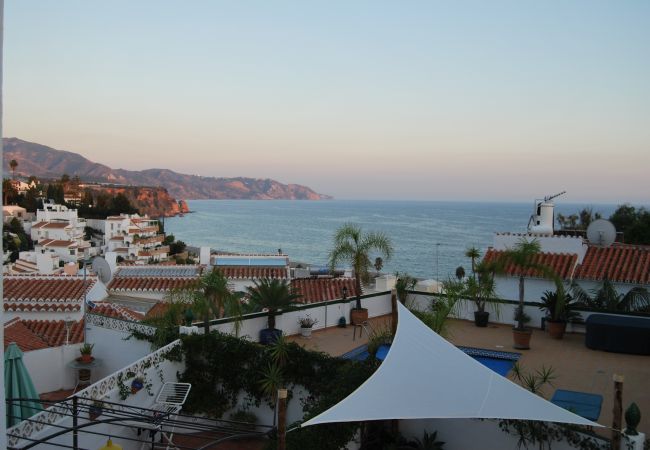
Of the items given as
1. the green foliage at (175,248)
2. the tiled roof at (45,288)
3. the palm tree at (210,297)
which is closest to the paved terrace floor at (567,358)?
the palm tree at (210,297)

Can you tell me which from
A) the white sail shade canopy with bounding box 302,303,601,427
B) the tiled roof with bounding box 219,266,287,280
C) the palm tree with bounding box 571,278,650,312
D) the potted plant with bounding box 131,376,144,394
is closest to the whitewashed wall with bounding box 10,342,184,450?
the potted plant with bounding box 131,376,144,394

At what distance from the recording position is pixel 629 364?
1093 cm

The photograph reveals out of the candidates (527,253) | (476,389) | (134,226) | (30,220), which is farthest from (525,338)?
(30,220)

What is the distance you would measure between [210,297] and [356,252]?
175 inches

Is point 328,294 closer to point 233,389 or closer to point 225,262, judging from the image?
point 233,389

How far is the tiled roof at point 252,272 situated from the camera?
26859mm

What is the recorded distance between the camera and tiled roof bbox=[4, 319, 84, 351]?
1177 centimetres

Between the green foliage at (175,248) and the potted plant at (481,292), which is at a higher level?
the potted plant at (481,292)

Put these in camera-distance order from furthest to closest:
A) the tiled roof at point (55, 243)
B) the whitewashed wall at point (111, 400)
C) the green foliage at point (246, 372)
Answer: the tiled roof at point (55, 243), the green foliage at point (246, 372), the whitewashed wall at point (111, 400)

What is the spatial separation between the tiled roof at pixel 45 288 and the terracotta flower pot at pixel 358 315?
24.2 feet

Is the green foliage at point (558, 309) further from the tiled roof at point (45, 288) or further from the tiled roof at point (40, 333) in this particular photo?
the tiled roof at point (45, 288)

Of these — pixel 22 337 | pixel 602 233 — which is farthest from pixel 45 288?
pixel 602 233

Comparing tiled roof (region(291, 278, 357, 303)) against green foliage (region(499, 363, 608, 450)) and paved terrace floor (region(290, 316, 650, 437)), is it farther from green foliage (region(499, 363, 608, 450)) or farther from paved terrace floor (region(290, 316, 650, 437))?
green foliage (region(499, 363, 608, 450))

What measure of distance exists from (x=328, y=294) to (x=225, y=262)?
18171 mm
